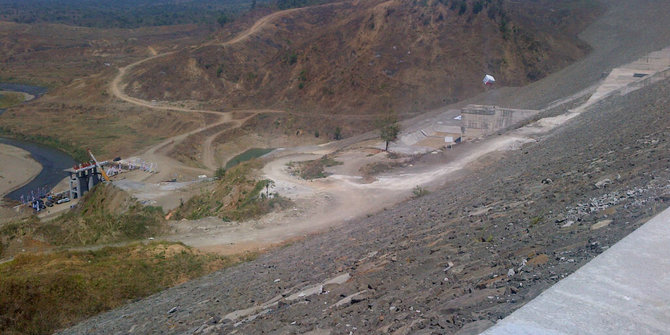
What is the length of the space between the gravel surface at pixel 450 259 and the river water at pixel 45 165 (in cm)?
3600

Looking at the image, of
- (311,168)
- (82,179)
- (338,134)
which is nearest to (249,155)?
(338,134)

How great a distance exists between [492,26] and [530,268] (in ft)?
201

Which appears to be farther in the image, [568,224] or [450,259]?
[450,259]

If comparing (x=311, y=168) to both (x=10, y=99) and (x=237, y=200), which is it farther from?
(x=10, y=99)

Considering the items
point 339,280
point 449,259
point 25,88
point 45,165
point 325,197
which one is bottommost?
point 45,165

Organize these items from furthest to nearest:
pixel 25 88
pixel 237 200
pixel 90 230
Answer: pixel 25 88
pixel 237 200
pixel 90 230

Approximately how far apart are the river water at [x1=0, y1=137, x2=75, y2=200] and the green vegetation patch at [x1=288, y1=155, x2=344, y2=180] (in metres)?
25.5

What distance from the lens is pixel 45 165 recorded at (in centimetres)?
5247

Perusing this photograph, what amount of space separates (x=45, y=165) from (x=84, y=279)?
43.5m

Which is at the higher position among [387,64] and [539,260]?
[387,64]

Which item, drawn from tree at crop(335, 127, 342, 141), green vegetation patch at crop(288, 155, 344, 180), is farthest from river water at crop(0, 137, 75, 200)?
tree at crop(335, 127, 342, 141)

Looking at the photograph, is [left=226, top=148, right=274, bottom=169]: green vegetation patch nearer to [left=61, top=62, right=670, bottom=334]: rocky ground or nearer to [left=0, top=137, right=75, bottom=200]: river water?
[left=0, top=137, right=75, bottom=200]: river water

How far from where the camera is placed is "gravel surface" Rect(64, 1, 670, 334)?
24.2 ft

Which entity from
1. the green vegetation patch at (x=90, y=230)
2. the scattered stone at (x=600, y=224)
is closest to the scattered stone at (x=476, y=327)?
the scattered stone at (x=600, y=224)
